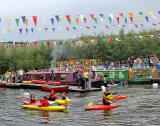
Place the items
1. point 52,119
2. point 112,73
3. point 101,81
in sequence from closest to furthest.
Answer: point 52,119, point 101,81, point 112,73

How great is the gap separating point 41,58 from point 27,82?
22.8m

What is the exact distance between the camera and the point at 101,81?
128ft

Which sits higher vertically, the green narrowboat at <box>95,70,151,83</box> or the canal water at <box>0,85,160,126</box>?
the green narrowboat at <box>95,70,151,83</box>

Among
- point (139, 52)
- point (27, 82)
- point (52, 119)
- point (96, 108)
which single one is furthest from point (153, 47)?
point (52, 119)

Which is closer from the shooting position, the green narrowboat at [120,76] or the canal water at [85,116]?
the canal water at [85,116]

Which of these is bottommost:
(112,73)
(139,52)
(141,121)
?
(141,121)

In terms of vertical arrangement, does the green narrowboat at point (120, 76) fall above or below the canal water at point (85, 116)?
above

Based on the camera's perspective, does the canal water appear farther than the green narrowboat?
No

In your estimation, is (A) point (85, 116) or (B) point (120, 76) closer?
(A) point (85, 116)

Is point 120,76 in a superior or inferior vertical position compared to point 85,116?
superior

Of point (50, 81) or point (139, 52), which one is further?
point (139, 52)

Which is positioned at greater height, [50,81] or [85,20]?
[85,20]

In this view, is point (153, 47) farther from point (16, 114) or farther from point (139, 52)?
point (16, 114)

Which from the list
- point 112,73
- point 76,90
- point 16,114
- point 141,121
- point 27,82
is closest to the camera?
point 141,121
